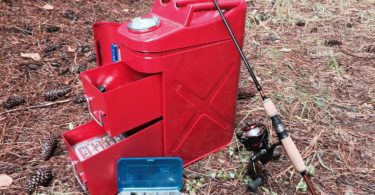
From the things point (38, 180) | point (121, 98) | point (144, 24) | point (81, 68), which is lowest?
point (38, 180)

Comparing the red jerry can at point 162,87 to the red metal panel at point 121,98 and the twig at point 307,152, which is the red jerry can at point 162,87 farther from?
the twig at point 307,152

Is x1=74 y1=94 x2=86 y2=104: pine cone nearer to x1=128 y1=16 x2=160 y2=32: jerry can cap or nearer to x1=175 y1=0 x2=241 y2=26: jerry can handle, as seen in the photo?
x1=128 y1=16 x2=160 y2=32: jerry can cap

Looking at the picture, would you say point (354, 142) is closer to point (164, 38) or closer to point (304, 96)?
point (304, 96)

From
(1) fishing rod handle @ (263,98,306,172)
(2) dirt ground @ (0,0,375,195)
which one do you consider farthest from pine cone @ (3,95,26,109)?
(1) fishing rod handle @ (263,98,306,172)

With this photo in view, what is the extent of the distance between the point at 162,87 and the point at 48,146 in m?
0.79

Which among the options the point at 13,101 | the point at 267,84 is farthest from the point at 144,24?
the point at 267,84

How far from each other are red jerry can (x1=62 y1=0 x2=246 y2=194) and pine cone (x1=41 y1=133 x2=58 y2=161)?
0.82 ft

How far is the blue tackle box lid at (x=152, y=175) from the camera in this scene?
1587 mm

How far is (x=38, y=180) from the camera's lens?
1.66 meters

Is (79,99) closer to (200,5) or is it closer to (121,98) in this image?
(121,98)

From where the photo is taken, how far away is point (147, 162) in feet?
5.21

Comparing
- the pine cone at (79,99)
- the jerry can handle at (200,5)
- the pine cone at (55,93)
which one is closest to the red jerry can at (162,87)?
the jerry can handle at (200,5)

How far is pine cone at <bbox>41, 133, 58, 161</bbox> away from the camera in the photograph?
183 cm

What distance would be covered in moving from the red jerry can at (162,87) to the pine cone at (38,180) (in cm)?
17
